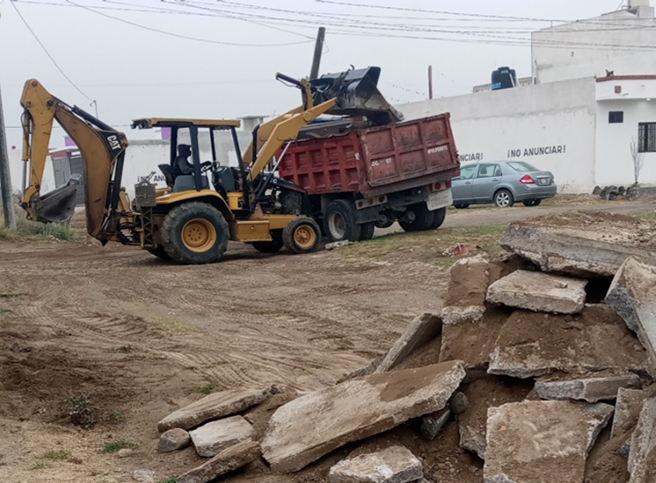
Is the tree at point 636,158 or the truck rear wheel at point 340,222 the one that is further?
the tree at point 636,158

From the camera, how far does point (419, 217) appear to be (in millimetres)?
16859

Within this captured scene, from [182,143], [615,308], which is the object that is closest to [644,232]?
[615,308]

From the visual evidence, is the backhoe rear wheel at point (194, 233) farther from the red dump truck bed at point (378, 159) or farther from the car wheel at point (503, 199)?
the car wheel at point (503, 199)

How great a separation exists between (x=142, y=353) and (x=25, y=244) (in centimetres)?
1284

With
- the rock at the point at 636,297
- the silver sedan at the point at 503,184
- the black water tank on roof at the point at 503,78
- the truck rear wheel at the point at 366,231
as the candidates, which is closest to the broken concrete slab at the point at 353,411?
the rock at the point at 636,297

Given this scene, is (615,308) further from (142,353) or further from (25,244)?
(25,244)

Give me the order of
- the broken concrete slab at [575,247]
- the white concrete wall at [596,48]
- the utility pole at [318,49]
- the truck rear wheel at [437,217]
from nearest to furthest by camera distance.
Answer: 1. the broken concrete slab at [575,247]
2. the truck rear wheel at [437,217]
3. the utility pole at [318,49]
4. the white concrete wall at [596,48]

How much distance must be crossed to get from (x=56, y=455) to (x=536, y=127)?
27.4 meters

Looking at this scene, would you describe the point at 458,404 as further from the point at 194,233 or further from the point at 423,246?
the point at 194,233

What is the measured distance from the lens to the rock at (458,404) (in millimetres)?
4648

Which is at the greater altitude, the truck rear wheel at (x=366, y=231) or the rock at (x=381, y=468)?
the truck rear wheel at (x=366, y=231)

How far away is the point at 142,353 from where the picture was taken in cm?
788

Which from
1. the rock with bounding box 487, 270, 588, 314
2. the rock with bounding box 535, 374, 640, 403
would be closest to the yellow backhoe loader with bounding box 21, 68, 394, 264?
the rock with bounding box 487, 270, 588, 314

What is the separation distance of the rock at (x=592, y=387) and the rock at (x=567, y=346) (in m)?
0.14
